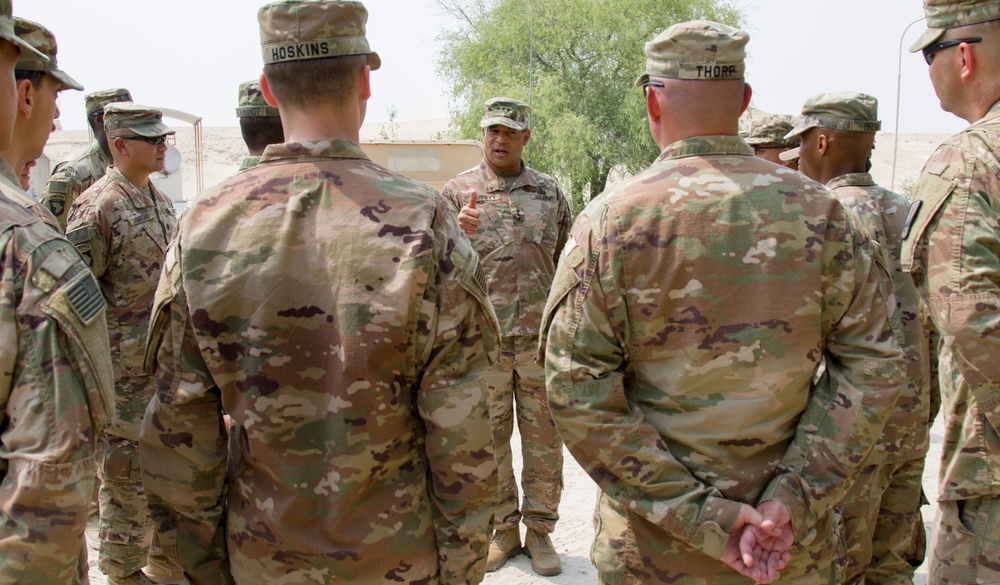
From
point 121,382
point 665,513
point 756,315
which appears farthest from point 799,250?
point 121,382

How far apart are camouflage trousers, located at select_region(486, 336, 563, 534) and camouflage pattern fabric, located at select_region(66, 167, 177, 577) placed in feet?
6.47

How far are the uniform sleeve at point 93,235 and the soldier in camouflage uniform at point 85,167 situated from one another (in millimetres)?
1670

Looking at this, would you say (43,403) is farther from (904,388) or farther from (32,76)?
(904,388)

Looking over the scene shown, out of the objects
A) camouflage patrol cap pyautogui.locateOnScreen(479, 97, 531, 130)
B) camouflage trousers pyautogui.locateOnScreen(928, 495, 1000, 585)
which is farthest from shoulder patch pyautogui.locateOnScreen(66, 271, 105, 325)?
camouflage patrol cap pyautogui.locateOnScreen(479, 97, 531, 130)

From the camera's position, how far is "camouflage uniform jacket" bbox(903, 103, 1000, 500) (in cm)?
259

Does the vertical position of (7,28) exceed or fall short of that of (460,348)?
it exceeds it

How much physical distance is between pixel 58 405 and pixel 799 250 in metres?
1.97

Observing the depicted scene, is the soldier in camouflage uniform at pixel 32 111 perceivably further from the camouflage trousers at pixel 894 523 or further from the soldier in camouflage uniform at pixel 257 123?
the camouflage trousers at pixel 894 523

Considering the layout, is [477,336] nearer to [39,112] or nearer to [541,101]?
[39,112]

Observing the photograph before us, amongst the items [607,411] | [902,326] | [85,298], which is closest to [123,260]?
[85,298]

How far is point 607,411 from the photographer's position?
246cm

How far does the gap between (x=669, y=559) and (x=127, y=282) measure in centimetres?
358

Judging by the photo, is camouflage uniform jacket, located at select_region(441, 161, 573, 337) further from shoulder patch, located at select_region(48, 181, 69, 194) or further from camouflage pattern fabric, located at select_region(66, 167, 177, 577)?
shoulder patch, located at select_region(48, 181, 69, 194)

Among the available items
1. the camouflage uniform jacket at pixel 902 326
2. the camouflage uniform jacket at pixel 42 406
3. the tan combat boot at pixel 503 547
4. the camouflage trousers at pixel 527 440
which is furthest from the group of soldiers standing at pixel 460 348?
the tan combat boot at pixel 503 547
